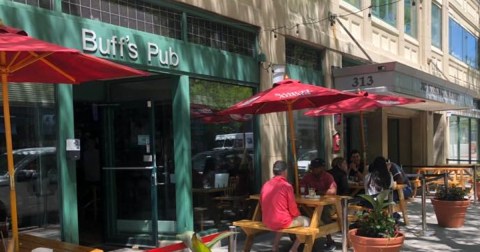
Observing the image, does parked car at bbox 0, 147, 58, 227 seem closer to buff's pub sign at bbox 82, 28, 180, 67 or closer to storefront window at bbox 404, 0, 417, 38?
buff's pub sign at bbox 82, 28, 180, 67

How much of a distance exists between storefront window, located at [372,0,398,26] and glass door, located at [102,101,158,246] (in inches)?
324

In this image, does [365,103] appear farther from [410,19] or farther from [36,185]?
[410,19]

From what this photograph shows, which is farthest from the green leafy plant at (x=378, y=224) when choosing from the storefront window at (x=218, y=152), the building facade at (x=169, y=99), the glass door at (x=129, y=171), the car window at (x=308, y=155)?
the car window at (x=308, y=155)

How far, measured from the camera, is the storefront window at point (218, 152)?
747cm

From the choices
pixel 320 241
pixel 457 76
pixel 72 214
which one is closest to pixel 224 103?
pixel 320 241

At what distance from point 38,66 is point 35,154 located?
1.52 metres

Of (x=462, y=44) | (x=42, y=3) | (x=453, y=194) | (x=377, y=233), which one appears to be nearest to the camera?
(x=42, y=3)

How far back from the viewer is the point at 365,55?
12422 mm

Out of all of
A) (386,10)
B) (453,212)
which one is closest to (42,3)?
(453,212)

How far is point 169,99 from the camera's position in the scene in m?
7.23

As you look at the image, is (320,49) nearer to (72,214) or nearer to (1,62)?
(72,214)

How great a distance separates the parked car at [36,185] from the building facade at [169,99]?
0.9 inches

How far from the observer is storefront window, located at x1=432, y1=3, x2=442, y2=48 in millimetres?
18375

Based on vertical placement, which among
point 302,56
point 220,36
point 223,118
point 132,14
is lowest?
point 223,118
